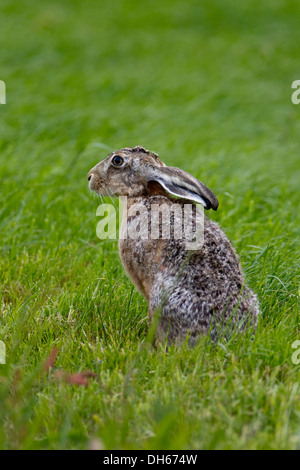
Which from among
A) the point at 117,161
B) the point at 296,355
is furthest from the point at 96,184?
the point at 296,355

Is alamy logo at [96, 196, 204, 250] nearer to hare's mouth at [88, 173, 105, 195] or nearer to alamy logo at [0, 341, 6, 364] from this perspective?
hare's mouth at [88, 173, 105, 195]

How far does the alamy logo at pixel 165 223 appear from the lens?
471cm

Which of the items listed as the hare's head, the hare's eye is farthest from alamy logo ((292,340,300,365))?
the hare's eye

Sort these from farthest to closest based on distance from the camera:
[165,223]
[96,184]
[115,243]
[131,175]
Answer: [115,243] < [96,184] < [131,175] < [165,223]

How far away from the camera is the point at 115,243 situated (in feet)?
21.0

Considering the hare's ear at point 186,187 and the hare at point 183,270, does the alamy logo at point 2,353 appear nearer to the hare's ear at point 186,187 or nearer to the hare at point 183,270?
the hare at point 183,270

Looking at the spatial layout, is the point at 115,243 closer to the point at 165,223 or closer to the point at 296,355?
the point at 165,223

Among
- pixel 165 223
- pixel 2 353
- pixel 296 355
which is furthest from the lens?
pixel 165 223

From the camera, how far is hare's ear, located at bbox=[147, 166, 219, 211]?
15.1 ft

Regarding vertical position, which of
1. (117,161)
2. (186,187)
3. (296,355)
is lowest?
(296,355)

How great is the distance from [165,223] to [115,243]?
1.66 m

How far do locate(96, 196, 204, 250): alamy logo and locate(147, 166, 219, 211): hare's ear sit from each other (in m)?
0.20

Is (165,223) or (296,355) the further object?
(165,223)
